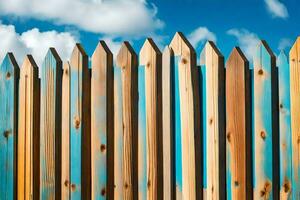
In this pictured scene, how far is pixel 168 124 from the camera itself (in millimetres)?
4578

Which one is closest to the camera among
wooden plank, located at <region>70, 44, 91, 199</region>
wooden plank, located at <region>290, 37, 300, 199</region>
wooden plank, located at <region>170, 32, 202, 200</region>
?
wooden plank, located at <region>290, 37, 300, 199</region>

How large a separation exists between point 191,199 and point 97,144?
3.08 ft

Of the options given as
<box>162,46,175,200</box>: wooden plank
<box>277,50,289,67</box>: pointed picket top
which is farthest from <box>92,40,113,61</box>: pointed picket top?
<box>277,50,289,67</box>: pointed picket top

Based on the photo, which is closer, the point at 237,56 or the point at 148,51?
the point at 237,56

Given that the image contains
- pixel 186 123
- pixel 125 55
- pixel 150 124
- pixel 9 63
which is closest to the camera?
pixel 186 123

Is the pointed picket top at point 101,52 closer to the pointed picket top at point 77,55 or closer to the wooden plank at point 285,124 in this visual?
the pointed picket top at point 77,55

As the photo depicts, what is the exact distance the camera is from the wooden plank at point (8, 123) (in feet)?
18.2

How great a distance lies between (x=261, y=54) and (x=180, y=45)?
63 centimetres

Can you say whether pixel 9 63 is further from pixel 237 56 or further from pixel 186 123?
pixel 237 56

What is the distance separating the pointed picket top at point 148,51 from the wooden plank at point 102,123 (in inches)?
11.8

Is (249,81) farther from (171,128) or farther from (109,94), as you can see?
(109,94)

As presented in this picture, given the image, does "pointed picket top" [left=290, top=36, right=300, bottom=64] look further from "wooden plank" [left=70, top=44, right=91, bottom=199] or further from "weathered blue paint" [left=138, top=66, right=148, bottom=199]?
"wooden plank" [left=70, top=44, right=91, bottom=199]

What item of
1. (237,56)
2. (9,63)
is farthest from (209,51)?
(9,63)

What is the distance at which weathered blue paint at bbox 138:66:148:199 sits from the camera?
4688mm
